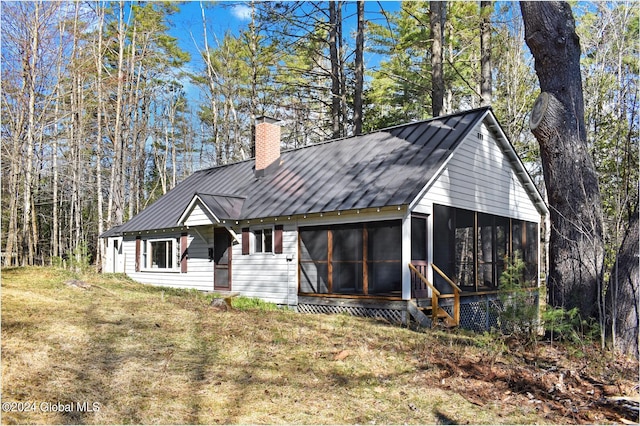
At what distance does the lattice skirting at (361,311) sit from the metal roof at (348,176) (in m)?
2.28

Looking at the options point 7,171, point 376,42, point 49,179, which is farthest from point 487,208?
point 49,179

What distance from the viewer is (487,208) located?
1325 centimetres

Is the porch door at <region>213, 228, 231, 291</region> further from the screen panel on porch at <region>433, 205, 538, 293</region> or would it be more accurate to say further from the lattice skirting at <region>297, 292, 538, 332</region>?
the screen panel on porch at <region>433, 205, 538, 293</region>

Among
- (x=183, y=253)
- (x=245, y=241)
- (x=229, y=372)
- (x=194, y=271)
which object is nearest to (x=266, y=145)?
(x=245, y=241)

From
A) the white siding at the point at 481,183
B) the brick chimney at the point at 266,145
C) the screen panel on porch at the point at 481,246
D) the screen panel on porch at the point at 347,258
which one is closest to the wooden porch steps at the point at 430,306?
the screen panel on porch at the point at 481,246

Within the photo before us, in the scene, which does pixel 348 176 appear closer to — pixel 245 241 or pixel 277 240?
pixel 277 240

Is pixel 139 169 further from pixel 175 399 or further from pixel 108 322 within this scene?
pixel 175 399

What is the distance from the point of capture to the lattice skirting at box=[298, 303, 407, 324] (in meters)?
10.4

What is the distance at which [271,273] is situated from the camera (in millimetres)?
13031

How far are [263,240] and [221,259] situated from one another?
182 cm

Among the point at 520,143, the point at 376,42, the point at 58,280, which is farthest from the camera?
the point at 376,42

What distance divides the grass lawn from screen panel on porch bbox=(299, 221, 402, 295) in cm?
384

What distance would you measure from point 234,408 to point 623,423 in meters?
3.85

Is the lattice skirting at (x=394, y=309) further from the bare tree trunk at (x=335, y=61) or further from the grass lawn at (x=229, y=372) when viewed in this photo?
the bare tree trunk at (x=335, y=61)
